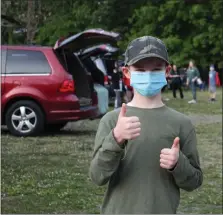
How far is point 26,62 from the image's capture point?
12422mm

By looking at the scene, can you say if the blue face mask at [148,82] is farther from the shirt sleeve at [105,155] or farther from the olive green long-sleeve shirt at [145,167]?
the shirt sleeve at [105,155]

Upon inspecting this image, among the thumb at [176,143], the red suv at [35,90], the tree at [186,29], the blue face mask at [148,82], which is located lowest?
the tree at [186,29]

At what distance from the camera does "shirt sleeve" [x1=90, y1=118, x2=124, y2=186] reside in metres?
Result: 3.00

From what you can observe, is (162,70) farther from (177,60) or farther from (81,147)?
(177,60)

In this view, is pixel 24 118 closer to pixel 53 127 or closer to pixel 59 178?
pixel 53 127

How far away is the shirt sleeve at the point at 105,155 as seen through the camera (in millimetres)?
2996

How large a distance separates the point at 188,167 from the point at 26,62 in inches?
377

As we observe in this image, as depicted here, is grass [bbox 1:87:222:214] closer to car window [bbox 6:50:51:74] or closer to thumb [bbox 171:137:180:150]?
car window [bbox 6:50:51:74]

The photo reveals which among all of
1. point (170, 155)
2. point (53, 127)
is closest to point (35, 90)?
point (53, 127)

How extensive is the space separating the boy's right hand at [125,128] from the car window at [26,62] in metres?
9.47

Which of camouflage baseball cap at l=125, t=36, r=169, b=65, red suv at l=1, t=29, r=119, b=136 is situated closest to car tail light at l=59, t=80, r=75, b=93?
red suv at l=1, t=29, r=119, b=136

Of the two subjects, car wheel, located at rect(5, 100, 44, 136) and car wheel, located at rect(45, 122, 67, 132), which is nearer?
car wheel, located at rect(5, 100, 44, 136)

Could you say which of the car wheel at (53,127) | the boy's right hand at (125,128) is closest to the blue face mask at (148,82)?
the boy's right hand at (125,128)

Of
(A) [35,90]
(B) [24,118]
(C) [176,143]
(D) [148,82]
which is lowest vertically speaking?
(B) [24,118]
